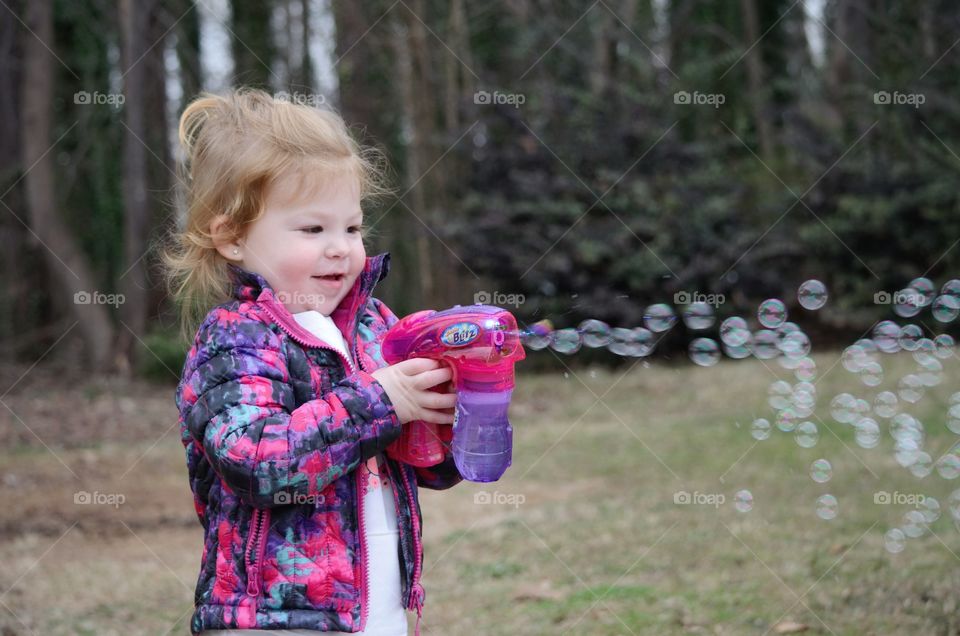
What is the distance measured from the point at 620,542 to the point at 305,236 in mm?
2940

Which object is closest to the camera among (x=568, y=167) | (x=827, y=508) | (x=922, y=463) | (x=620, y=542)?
(x=827, y=508)

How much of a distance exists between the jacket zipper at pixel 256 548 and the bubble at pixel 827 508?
2.98 metres

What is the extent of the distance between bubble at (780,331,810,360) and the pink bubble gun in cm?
226

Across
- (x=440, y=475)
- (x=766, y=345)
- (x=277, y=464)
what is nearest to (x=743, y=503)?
(x=766, y=345)

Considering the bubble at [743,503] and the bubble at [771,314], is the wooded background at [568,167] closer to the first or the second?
the bubble at [743,503]

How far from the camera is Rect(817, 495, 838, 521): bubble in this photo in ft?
13.7

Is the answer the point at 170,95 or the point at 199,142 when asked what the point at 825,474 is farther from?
the point at 170,95

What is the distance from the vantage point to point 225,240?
1.90 meters

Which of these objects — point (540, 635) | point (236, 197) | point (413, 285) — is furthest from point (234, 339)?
point (413, 285)

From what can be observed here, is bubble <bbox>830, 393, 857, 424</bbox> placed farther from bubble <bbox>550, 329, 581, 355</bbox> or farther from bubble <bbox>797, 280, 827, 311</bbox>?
bubble <bbox>550, 329, 581, 355</bbox>

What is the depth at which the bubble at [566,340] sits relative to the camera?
2488 mm

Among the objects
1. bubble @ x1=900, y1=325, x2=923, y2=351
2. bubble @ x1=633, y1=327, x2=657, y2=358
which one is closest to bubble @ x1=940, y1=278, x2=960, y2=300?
bubble @ x1=900, y1=325, x2=923, y2=351

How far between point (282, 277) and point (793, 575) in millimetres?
2601

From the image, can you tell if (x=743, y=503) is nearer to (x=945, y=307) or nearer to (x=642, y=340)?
(x=945, y=307)
